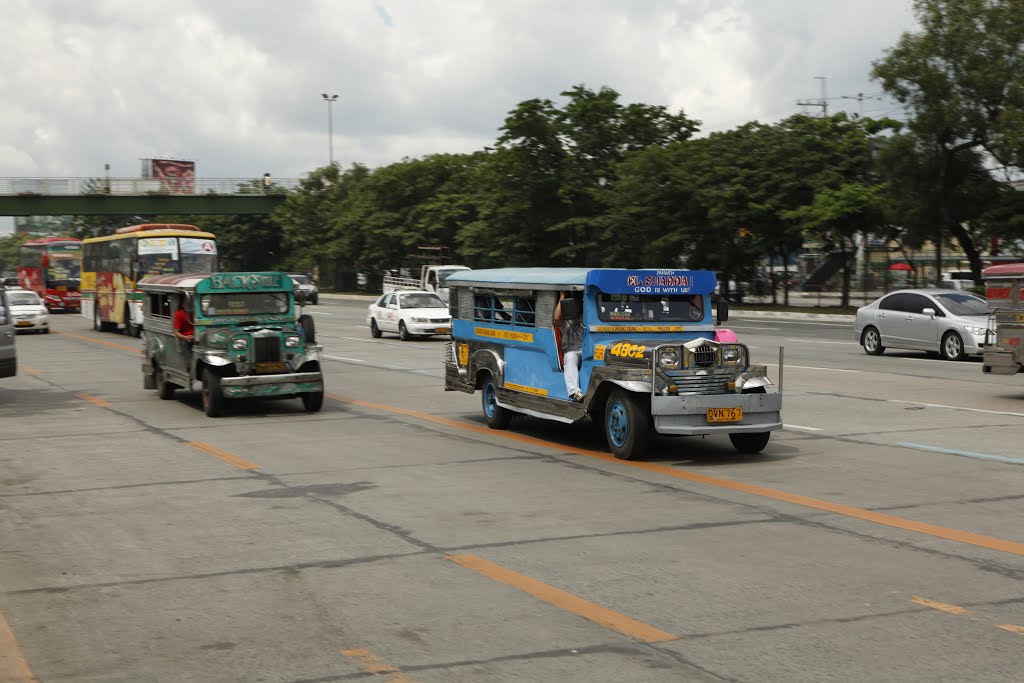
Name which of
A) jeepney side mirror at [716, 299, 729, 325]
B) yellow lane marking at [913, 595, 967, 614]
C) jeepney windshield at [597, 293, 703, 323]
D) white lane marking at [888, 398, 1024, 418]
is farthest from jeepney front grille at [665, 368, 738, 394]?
white lane marking at [888, 398, 1024, 418]

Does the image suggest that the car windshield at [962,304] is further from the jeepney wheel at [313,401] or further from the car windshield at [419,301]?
the jeepney wheel at [313,401]

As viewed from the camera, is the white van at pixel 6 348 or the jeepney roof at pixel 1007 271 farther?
the white van at pixel 6 348

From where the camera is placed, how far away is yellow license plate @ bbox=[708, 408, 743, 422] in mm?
12297

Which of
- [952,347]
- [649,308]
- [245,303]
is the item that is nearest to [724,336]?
[649,308]

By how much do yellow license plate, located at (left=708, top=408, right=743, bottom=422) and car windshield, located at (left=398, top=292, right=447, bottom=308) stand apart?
2292 centimetres

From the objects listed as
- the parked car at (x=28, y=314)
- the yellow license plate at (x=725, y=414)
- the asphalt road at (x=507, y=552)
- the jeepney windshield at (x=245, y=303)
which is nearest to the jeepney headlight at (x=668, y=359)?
the yellow license plate at (x=725, y=414)

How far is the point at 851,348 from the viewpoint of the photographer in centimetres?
2934

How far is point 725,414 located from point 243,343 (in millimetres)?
7671

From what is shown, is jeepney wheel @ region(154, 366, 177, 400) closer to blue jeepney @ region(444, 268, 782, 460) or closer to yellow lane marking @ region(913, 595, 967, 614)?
blue jeepney @ region(444, 268, 782, 460)

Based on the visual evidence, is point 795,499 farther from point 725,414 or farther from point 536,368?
point 536,368

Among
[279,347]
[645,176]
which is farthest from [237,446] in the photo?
[645,176]

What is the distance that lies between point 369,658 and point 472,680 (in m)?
0.64

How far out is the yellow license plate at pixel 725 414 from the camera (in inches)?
484

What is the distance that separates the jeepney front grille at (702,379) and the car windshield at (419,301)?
22787 mm
